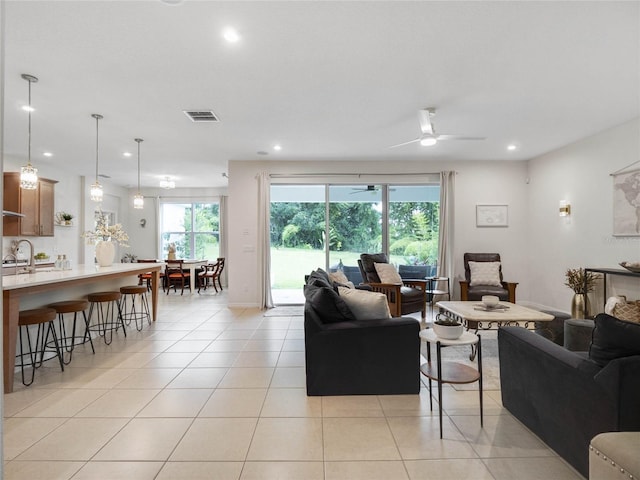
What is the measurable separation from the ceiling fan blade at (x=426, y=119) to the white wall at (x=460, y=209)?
2.51m

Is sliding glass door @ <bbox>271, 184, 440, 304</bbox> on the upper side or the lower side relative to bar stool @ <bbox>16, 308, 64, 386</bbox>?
upper

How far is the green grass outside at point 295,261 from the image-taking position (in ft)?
22.2

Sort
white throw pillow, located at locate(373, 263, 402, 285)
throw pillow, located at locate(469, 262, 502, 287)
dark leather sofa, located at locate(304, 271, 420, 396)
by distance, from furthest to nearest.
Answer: throw pillow, located at locate(469, 262, 502, 287), white throw pillow, located at locate(373, 263, 402, 285), dark leather sofa, located at locate(304, 271, 420, 396)

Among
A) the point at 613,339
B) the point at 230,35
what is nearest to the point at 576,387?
the point at 613,339

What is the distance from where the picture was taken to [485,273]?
5871mm

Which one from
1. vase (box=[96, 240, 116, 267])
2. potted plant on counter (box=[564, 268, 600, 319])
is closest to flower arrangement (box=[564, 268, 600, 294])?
potted plant on counter (box=[564, 268, 600, 319])

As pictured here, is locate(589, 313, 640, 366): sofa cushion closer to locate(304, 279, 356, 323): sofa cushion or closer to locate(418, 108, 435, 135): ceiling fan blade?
locate(304, 279, 356, 323): sofa cushion

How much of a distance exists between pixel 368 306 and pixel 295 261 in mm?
4053

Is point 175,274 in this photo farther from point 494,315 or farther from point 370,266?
point 494,315

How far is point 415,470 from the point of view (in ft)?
6.24

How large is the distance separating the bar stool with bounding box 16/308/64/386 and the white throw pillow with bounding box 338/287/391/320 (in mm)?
2755

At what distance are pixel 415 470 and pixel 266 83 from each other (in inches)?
131

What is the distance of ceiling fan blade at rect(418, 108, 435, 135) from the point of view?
4004 millimetres

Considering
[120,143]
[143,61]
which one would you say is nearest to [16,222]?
[120,143]
